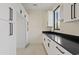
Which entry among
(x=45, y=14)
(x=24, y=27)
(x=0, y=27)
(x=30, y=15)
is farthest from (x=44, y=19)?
(x=0, y=27)

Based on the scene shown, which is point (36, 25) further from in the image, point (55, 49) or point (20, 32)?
point (55, 49)

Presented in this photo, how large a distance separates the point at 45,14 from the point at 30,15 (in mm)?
913

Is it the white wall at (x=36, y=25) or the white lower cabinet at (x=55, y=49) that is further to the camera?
the white wall at (x=36, y=25)

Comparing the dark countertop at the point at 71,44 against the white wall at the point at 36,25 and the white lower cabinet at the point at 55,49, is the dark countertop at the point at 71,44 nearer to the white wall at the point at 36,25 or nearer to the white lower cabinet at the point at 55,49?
the white lower cabinet at the point at 55,49

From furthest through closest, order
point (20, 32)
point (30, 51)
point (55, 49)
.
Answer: point (20, 32), point (30, 51), point (55, 49)

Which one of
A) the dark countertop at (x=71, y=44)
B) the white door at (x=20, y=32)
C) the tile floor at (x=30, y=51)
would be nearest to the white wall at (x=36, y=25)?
the white door at (x=20, y=32)

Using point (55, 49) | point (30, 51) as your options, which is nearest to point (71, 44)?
point (55, 49)

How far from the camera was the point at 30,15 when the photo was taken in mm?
7793

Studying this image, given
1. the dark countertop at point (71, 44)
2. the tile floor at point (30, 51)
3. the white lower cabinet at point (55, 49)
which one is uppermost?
the dark countertop at point (71, 44)

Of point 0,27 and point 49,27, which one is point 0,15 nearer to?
point 0,27

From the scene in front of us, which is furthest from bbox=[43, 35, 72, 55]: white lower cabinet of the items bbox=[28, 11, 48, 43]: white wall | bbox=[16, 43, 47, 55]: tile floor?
bbox=[28, 11, 48, 43]: white wall

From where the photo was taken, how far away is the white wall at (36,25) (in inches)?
305

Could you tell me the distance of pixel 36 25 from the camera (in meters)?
7.84

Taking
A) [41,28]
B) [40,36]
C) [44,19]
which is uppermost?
[44,19]
